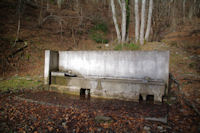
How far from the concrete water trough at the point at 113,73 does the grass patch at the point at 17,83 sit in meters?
0.99

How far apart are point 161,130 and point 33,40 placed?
10.6 meters

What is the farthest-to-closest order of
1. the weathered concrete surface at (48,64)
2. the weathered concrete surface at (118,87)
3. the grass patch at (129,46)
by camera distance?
the grass patch at (129,46)
the weathered concrete surface at (48,64)
the weathered concrete surface at (118,87)

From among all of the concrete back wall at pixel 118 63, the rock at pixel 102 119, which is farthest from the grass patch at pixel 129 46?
the rock at pixel 102 119

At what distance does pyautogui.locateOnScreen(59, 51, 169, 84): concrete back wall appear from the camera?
15.3 feet

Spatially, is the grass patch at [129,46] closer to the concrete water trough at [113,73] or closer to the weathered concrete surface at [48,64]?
the concrete water trough at [113,73]

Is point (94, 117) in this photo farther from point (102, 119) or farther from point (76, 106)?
point (76, 106)

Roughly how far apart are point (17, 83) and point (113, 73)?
4674 mm

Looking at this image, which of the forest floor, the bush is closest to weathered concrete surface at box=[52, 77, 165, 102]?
the forest floor

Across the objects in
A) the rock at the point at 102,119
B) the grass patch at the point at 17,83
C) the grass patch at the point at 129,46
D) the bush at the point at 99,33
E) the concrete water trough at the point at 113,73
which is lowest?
the rock at the point at 102,119

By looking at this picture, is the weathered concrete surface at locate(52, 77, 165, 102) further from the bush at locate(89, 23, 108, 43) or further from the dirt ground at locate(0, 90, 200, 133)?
the bush at locate(89, 23, 108, 43)

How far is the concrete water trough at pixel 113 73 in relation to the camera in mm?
4371

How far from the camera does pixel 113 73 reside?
526cm

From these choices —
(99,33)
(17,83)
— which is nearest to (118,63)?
(17,83)

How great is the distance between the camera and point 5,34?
8.74 m
